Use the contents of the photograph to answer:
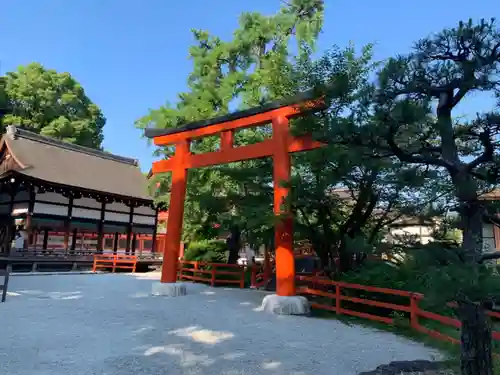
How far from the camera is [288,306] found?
7.56 m

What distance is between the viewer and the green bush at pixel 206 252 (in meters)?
14.9

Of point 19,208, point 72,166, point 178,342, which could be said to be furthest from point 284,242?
point 72,166

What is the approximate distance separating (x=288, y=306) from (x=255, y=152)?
3466 mm

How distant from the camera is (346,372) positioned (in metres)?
A: 4.17

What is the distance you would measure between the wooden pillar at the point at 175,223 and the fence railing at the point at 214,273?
2.84m

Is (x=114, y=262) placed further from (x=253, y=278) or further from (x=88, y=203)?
(x=253, y=278)

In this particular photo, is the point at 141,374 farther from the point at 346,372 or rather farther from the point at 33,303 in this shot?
the point at 33,303

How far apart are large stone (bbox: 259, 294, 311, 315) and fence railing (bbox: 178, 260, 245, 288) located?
494 cm

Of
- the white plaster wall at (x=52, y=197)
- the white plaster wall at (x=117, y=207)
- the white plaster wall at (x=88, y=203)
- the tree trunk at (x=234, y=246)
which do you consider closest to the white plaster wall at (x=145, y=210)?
the white plaster wall at (x=117, y=207)

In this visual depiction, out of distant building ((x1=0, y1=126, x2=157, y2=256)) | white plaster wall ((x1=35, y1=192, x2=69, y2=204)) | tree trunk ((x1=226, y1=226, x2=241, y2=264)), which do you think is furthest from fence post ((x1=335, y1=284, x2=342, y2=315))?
white plaster wall ((x1=35, y1=192, x2=69, y2=204))

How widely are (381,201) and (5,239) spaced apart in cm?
1772

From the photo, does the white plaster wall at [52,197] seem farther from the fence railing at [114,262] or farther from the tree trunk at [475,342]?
the tree trunk at [475,342]

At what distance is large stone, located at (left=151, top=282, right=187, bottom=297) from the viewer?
9.93m

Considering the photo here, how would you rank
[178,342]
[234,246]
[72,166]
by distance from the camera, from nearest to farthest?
[178,342] < [234,246] < [72,166]
